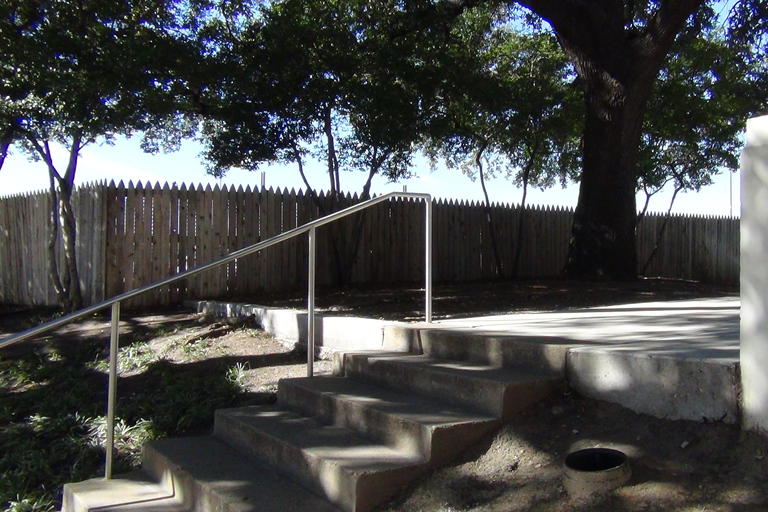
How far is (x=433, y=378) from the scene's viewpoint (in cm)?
405

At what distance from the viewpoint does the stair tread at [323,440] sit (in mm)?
3355

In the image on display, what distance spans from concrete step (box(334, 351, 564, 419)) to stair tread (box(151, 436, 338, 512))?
36.7 inches

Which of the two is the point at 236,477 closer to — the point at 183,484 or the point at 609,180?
the point at 183,484

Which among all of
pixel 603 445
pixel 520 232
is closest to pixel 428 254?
pixel 603 445

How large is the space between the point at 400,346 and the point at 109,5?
621 cm

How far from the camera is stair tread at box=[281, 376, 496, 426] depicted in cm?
→ 353

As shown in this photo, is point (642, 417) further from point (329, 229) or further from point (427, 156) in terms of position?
point (427, 156)

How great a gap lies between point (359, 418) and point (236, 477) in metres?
0.73

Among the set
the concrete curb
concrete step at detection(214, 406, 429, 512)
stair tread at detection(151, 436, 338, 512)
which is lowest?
stair tread at detection(151, 436, 338, 512)

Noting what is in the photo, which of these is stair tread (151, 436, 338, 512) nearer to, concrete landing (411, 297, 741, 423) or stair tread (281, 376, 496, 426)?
stair tread (281, 376, 496, 426)

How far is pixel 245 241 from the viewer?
10.5 m

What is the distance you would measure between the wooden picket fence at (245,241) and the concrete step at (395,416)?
5.60 m

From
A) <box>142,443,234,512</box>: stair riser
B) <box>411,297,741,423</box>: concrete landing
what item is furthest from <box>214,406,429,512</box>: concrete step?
<box>411,297,741,423</box>: concrete landing

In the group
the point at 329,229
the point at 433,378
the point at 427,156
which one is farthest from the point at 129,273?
the point at 427,156
